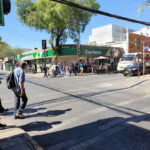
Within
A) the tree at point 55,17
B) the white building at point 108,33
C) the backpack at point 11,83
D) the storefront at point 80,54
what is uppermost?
the white building at point 108,33

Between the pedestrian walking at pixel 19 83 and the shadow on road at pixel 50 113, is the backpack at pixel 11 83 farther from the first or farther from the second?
the shadow on road at pixel 50 113

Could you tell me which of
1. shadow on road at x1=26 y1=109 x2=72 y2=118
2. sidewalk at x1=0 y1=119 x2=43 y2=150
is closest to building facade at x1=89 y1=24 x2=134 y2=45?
shadow on road at x1=26 y1=109 x2=72 y2=118

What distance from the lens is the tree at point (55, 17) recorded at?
2208 centimetres

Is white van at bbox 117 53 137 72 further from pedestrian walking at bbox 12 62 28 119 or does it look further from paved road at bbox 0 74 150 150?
→ pedestrian walking at bbox 12 62 28 119

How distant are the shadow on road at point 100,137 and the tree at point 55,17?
19944 millimetres

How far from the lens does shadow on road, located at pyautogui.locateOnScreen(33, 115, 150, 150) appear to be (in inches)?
129

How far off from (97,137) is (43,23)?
2203cm

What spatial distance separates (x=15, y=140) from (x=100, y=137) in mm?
1860

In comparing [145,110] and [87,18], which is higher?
[87,18]

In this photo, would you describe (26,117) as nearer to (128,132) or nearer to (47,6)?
(128,132)

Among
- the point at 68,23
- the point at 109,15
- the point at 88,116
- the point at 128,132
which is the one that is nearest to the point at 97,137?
the point at 128,132

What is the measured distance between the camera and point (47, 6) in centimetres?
2230

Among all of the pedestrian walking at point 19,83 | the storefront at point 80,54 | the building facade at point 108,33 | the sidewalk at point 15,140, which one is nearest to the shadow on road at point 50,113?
the pedestrian walking at point 19,83

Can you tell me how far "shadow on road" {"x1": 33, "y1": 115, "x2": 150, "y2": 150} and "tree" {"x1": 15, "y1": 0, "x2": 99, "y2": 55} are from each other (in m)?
19.9
